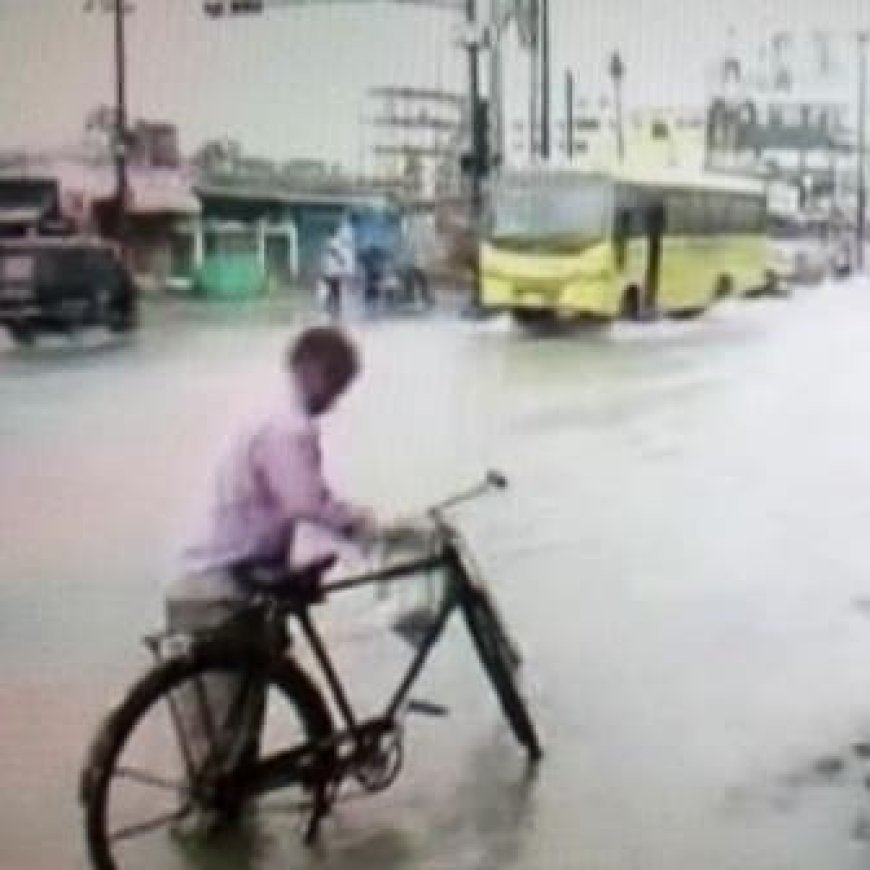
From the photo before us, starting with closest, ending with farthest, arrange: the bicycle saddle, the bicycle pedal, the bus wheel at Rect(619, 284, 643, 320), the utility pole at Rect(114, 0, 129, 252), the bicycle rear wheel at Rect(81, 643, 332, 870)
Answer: the bicycle rear wheel at Rect(81, 643, 332, 870)
the bicycle saddle
the bicycle pedal
the utility pole at Rect(114, 0, 129, 252)
the bus wheel at Rect(619, 284, 643, 320)

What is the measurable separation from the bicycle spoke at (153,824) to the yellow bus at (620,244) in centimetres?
151

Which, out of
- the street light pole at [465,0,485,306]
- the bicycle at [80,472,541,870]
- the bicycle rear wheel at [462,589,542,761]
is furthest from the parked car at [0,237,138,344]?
the bicycle at [80,472,541,870]

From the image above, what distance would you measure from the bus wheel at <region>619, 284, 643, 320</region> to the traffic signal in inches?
56.0

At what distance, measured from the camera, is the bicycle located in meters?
2.74

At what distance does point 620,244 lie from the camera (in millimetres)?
5570

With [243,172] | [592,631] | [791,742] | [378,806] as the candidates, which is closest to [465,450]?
[592,631]

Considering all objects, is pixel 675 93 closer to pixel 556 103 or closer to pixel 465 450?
pixel 556 103

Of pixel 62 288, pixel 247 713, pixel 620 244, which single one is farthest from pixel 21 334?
pixel 247 713

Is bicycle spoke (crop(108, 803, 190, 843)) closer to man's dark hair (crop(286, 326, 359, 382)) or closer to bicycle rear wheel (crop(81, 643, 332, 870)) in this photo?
bicycle rear wheel (crop(81, 643, 332, 870))

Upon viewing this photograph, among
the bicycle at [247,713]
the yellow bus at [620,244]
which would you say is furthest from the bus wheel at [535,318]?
the bicycle at [247,713]

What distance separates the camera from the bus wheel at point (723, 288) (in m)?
4.79

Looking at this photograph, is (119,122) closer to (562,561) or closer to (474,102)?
(474,102)

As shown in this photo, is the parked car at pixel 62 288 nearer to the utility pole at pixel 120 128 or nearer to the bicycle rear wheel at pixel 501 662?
the utility pole at pixel 120 128

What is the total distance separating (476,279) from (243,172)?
858mm
